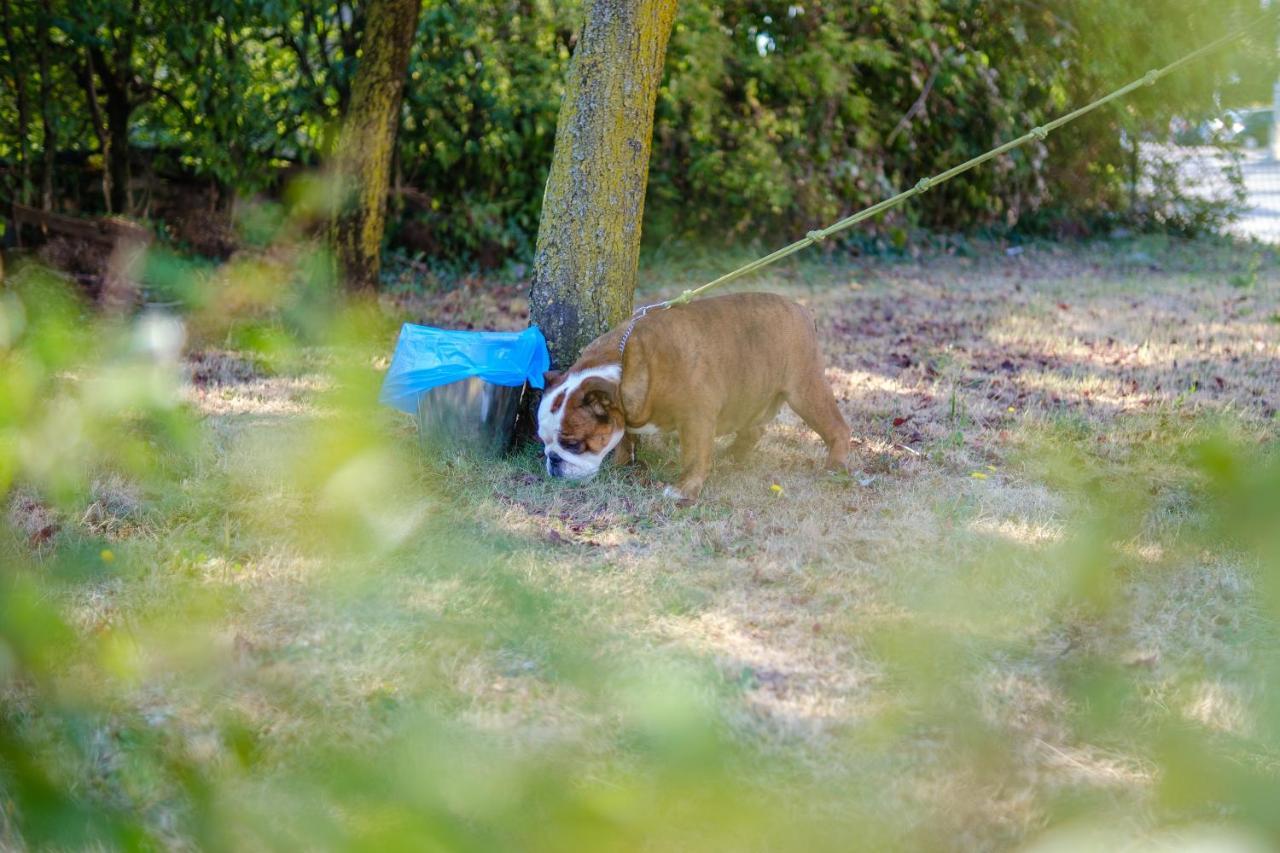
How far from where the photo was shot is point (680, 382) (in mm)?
5449

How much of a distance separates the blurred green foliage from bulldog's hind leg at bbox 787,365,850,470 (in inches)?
217

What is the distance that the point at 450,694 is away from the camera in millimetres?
3664

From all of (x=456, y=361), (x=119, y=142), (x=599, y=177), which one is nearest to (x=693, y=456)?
(x=456, y=361)

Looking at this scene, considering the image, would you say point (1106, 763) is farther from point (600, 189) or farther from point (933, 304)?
point (933, 304)

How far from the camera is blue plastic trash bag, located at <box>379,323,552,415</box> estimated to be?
18.8ft

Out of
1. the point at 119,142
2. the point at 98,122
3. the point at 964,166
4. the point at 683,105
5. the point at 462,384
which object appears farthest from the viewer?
the point at 683,105

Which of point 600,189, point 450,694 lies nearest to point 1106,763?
point 450,694

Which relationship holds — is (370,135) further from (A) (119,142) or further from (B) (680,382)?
(B) (680,382)

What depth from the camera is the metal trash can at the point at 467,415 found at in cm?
578

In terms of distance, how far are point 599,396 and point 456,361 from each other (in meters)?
0.85

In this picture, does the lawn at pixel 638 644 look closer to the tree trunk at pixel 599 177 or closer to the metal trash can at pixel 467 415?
the metal trash can at pixel 467 415

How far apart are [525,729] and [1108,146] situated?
1330 cm

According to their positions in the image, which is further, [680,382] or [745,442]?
[745,442]

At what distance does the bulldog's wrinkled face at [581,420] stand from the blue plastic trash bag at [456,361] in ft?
1.42
